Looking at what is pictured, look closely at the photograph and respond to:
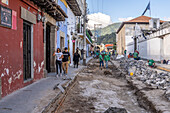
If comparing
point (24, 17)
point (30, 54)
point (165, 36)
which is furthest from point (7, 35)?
point (165, 36)

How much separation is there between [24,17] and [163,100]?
17.1 ft

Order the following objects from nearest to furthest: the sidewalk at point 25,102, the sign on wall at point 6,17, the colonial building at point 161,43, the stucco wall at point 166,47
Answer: the sidewalk at point 25,102 < the sign on wall at point 6,17 < the stucco wall at point 166,47 < the colonial building at point 161,43

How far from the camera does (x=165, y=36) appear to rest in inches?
748

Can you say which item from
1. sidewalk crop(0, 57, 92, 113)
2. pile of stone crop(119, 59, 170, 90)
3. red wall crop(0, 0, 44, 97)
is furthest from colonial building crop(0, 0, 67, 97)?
pile of stone crop(119, 59, 170, 90)

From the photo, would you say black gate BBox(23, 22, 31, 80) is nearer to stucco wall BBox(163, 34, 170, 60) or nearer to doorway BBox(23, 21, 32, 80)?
→ doorway BBox(23, 21, 32, 80)

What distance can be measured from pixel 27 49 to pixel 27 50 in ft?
0.13

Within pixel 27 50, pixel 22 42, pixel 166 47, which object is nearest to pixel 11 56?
pixel 22 42

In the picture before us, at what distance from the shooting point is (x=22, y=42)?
6738 millimetres

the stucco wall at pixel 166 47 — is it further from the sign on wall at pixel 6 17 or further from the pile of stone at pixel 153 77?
the sign on wall at pixel 6 17

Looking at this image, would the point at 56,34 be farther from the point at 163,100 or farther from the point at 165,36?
the point at 165,36

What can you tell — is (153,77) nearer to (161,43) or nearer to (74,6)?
(74,6)

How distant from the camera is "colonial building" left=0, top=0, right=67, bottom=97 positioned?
5.36 m

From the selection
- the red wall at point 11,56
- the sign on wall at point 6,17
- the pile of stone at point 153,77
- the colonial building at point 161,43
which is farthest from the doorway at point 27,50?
the colonial building at point 161,43

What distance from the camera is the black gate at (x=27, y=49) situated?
731cm
